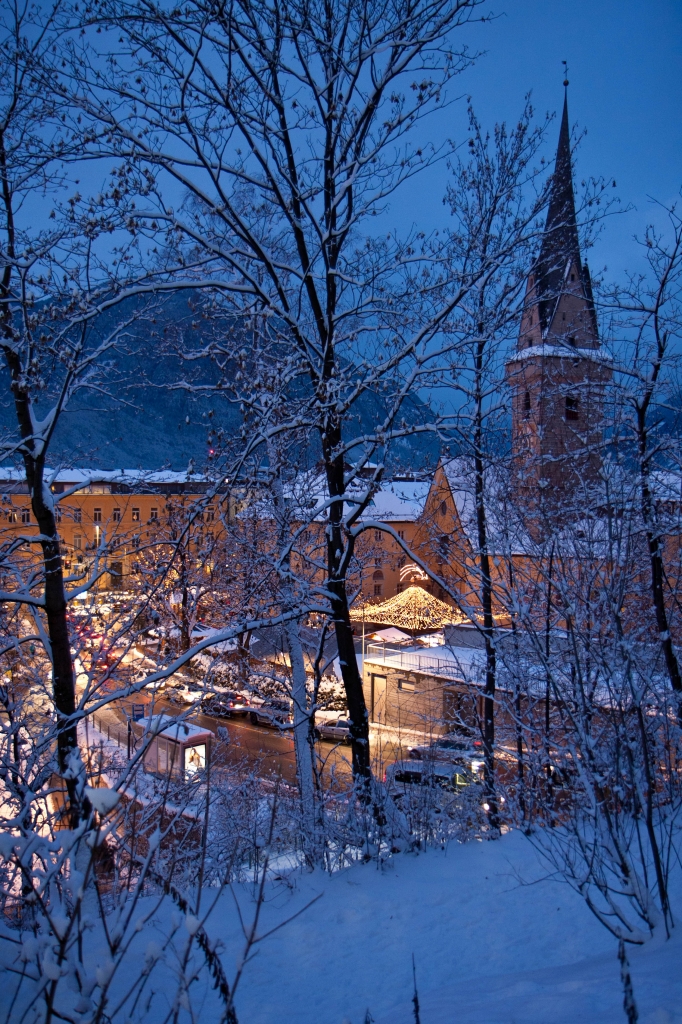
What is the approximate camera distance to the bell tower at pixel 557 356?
25.5 feet

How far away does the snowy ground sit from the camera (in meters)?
2.66

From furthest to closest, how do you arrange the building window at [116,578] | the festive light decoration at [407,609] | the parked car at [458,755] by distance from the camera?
1. the festive light decoration at [407,609]
2. the parked car at [458,755]
3. the building window at [116,578]

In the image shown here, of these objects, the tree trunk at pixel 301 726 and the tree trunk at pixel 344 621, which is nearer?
the tree trunk at pixel 344 621

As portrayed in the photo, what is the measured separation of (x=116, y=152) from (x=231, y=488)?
105 inches

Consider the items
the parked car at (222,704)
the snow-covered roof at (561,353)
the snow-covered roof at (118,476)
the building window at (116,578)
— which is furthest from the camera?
the parked car at (222,704)

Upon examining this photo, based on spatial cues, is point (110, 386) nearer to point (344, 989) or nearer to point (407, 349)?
point (407, 349)

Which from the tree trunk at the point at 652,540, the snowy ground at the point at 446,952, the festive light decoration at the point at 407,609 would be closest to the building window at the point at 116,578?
the snowy ground at the point at 446,952

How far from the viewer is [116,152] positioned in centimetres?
519

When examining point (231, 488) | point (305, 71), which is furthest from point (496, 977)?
point (305, 71)

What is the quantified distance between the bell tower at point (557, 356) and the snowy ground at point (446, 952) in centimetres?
422

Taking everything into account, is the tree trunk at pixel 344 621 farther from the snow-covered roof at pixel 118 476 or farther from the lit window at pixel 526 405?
the lit window at pixel 526 405

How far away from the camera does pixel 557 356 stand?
8836 mm

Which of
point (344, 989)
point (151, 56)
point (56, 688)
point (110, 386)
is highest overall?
point (151, 56)

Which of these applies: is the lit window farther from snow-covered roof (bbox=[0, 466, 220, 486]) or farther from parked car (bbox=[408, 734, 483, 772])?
snow-covered roof (bbox=[0, 466, 220, 486])
